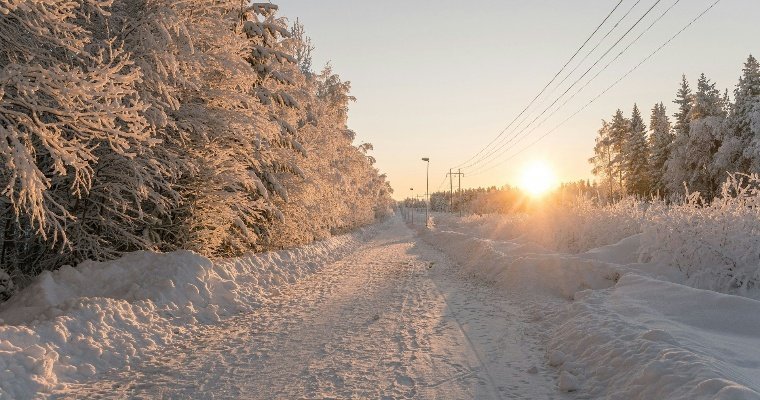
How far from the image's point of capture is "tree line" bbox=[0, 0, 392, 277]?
5.53 m

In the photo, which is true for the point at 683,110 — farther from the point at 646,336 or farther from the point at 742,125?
the point at 646,336

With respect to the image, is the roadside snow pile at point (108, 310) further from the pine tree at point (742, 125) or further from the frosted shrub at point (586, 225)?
the pine tree at point (742, 125)

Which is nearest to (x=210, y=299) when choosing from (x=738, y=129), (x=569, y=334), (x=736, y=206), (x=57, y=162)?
(x=57, y=162)

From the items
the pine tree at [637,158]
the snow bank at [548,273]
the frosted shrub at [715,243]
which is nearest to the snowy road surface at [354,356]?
the snow bank at [548,273]

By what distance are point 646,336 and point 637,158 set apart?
64.4 metres

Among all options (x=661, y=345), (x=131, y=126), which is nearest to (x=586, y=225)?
(x=661, y=345)

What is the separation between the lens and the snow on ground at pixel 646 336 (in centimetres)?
429

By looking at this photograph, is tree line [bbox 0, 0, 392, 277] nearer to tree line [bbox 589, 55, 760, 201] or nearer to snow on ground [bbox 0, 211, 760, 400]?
snow on ground [bbox 0, 211, 760, 400]

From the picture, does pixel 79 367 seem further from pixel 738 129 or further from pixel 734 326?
pixel 738 129

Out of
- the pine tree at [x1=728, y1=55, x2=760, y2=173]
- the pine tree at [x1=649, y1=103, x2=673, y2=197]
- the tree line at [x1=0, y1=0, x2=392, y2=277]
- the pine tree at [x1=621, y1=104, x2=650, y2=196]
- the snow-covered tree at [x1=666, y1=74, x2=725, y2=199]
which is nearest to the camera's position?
the tree line at [x1=0, y1=0, x2=392, y2=277]

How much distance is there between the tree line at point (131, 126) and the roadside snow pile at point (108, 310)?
838mm

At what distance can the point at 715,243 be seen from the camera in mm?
9977

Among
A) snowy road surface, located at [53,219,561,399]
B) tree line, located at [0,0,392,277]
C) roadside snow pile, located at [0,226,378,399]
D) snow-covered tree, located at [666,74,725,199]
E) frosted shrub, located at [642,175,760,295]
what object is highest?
snow-covered tree, located at [666,74,725,199]

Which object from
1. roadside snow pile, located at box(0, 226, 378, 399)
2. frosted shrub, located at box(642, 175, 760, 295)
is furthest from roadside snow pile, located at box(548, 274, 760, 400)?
roadside snow pile, located at box(0, 226, 378, 399)
